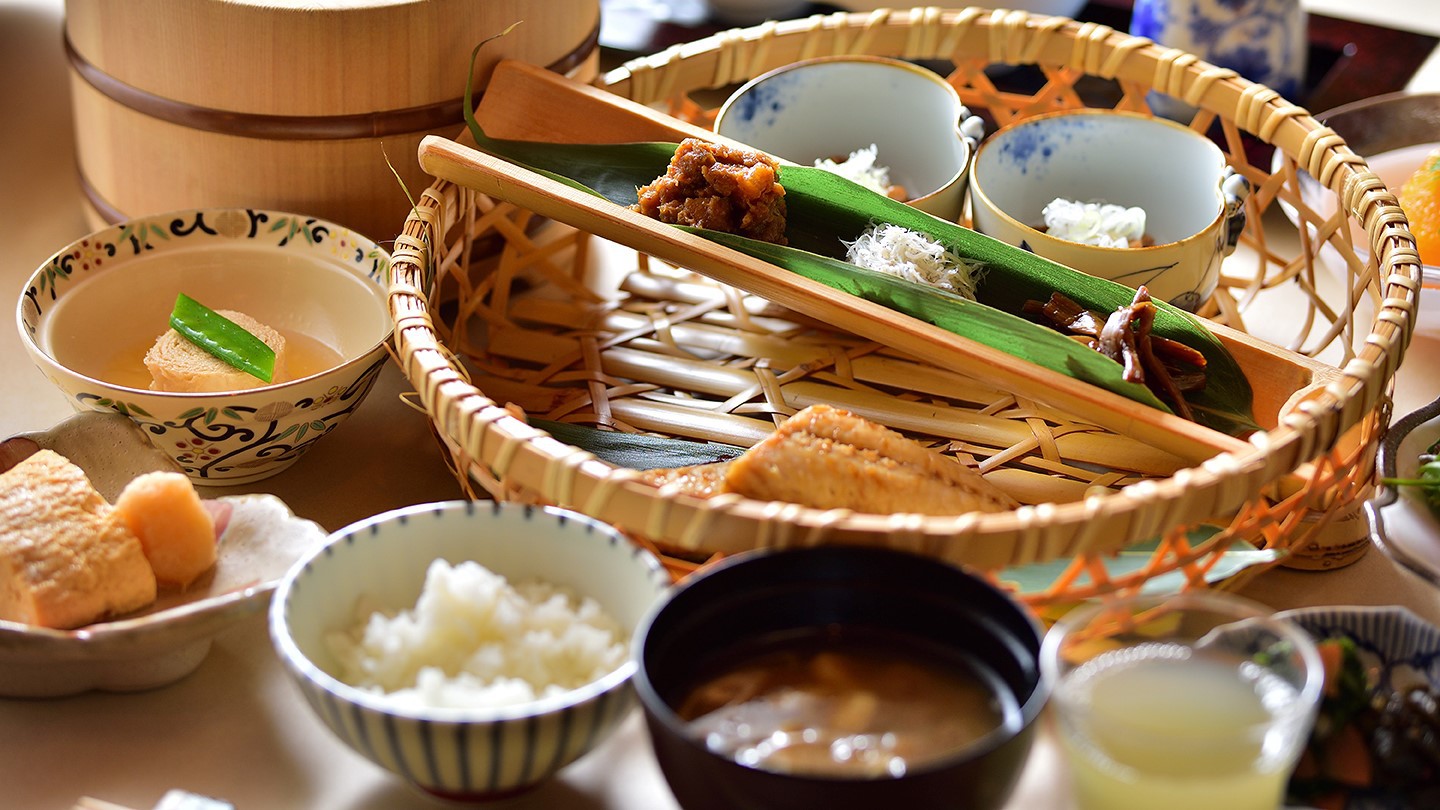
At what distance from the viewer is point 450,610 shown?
1259 millimetres

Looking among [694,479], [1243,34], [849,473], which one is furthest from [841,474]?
[1243,34]

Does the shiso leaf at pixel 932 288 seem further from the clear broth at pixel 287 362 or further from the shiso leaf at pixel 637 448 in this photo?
the clear broth at pixel 287 362

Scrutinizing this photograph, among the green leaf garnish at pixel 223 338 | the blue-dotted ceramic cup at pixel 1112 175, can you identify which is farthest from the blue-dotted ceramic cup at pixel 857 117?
the green leaf garnish at pixel 223 338

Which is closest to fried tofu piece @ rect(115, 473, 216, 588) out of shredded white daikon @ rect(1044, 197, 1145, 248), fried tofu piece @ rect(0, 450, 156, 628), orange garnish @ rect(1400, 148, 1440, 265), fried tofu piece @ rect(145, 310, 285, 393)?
fried tofu piece @ rect(0, 450, 156, 628)

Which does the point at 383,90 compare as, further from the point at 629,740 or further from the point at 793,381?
the point at 629,740

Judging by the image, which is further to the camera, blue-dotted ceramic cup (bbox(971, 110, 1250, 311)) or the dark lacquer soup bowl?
blue-dotted ceramic cup (bbox(971, 110, 1250, 311))

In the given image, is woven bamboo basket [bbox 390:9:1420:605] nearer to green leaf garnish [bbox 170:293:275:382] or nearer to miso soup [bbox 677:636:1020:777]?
miso soup [bbox 677:636:1020:777]

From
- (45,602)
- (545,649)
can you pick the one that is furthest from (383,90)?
(545,649)

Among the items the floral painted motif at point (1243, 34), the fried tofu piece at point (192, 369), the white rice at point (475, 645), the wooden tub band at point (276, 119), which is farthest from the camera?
the floral painted motif at point (1243, 34)

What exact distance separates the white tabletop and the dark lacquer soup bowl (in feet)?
0.77

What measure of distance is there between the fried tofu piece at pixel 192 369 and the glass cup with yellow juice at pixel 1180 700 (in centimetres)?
114

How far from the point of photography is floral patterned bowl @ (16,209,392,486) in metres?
1.71

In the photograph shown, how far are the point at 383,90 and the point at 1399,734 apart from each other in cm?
160

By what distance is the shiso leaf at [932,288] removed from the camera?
1663mm
